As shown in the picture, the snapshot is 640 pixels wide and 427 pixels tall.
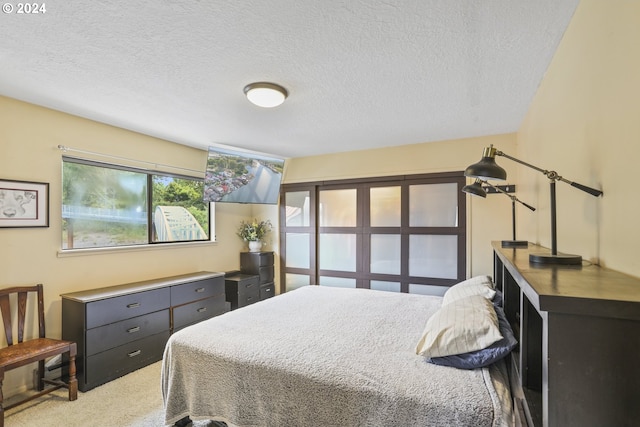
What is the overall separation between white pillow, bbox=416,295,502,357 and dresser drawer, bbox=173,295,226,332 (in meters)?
2.86

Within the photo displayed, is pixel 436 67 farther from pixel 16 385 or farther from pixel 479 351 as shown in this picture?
pixel 16 385

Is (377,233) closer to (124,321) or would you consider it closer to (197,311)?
(197,311)

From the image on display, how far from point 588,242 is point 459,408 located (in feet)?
2.98

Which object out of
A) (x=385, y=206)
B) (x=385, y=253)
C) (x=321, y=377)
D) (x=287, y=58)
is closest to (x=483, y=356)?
(x=321, y=377)

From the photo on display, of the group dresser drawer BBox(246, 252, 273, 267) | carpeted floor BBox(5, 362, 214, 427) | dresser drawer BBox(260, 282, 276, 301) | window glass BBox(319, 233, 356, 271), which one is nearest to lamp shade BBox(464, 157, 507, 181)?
carpeted floor BBox(5, 362, 214, 427)

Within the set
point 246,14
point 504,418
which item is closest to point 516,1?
point 246,14

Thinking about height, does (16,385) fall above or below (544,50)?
below

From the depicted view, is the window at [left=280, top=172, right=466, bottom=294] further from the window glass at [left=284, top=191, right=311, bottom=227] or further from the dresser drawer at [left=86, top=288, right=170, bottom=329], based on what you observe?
the dresser drawer at [left=86, top=288, right=170, bottom=329]

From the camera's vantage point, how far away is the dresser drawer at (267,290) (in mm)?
A: 4800

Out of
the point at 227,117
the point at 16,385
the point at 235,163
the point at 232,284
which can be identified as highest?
the point at 227,117

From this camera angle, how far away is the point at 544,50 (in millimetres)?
1828

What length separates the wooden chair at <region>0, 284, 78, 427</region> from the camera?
7.53 feet

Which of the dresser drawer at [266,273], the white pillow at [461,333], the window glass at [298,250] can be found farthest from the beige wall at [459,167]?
the white pillow at [461,333]

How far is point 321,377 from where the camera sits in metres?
1.53
